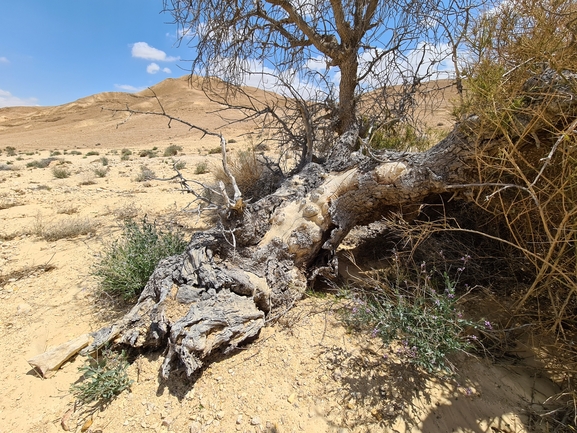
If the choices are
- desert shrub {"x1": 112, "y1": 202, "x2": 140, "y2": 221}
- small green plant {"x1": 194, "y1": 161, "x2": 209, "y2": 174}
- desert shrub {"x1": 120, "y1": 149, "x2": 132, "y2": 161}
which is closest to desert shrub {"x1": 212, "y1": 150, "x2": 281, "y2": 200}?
desert shrub {"x1": 112, "y1": 202, "x2": 140, "y2": 221}

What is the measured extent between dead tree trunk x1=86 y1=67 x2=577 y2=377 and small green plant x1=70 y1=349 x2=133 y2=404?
6.5 inches

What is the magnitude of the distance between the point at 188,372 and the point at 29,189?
743 centimetres

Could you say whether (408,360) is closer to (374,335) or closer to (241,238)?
(374,335)

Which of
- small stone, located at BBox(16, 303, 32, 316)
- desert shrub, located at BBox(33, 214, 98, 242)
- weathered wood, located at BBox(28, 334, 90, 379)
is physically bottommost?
small stone, located at BBox(16, 303, 32, 316)

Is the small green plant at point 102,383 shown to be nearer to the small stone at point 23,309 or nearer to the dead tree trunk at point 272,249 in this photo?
the dead tree trunk at point 272,249

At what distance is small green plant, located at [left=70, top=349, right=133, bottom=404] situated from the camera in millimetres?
1764

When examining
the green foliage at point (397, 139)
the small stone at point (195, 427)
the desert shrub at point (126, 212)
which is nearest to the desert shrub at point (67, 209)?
the desert shrub at point (126, 212)

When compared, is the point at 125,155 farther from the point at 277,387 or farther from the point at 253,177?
the point at 277,387

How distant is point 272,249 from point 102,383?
136 centimetres

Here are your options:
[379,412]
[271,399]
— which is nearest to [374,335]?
[379,412]

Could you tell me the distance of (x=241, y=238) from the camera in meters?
2.52

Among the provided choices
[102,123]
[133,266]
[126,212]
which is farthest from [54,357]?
[102,123]

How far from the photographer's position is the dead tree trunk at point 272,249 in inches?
77.0

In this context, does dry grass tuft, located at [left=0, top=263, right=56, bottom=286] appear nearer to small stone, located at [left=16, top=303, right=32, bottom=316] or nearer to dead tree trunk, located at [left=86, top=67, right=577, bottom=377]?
small stone, located at [left=16, top=303, right=32, bottom=316]
